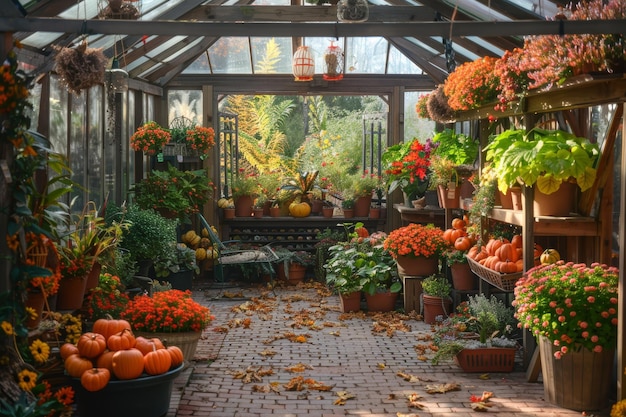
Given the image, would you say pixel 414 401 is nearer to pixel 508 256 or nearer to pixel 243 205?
pixel 508 256

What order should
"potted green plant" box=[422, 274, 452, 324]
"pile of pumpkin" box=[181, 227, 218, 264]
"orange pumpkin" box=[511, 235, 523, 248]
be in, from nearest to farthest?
"orange pumpkin" box=[511, 235, 523, 248] < "potted green plant" box=[422, 274, 452, 324] < "pile of pumpkin" box=[181, 227, 218, 264]

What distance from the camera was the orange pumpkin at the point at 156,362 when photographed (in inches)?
191

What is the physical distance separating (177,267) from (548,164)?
520 cm

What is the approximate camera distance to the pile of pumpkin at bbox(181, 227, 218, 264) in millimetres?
10852

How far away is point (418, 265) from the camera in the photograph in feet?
28.3

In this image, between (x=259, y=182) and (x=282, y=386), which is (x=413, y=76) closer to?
(x=259, y=182)

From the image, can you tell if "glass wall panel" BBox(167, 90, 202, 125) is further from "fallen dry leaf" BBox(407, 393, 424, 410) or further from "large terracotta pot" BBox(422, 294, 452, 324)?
"fallen dry leaf" BBox(407, 393, 424, 410)

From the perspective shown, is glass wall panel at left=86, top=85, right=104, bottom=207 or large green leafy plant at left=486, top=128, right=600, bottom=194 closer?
large green leafy plant at left=486, top=128, right=600, bottom=194

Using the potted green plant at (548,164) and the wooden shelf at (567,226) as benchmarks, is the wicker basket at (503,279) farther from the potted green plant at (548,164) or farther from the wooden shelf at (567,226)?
the potted green plant at (548,164)

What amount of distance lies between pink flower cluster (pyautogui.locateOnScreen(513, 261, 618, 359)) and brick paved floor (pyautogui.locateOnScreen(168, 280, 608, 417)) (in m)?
0.49

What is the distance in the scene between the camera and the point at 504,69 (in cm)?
594

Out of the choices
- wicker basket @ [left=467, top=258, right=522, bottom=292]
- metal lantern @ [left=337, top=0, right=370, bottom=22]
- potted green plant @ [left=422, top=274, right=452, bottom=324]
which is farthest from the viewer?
potted green plant @ [left=422, top=274, right=452, bottom=324]

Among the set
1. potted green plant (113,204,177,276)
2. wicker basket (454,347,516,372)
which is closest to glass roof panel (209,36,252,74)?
potted green plant (113,204,177,276)

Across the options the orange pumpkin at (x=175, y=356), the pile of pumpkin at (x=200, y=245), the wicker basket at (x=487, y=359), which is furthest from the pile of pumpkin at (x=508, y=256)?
the pile of pumpkin at (x=200, y=245)
